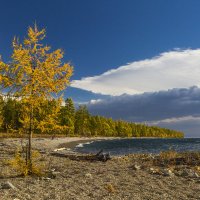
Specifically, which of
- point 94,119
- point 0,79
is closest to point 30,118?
point 0,79

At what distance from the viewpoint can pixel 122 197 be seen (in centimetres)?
1453

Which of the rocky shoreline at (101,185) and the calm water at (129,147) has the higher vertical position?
the rocky shoreline at (101,185)

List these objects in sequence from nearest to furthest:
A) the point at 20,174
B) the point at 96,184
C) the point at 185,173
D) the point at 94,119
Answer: the point at 96,184 → the point at 20,174 → the point at 185,173 → the point at 94,119

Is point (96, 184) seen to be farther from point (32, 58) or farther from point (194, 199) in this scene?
point (32, 58)

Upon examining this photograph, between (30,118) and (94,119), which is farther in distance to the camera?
(94,119)

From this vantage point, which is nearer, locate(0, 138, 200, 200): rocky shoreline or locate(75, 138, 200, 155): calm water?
locate(0, 138, 200, 200): rocky shoreline

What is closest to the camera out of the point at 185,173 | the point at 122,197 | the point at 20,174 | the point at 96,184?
the point at 122,197

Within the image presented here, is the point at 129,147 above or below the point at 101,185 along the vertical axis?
below

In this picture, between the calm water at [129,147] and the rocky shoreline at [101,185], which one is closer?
the rocky shoreline at [101,185]

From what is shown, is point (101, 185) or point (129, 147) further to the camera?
point (129, 147)

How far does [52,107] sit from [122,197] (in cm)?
709

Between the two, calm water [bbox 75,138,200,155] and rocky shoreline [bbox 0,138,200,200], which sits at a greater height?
rocky shoreline [bbox 0,138,200,200]

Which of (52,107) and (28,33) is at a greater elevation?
(28,33)

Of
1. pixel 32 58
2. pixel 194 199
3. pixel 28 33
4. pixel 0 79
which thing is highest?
pixel 28 33
